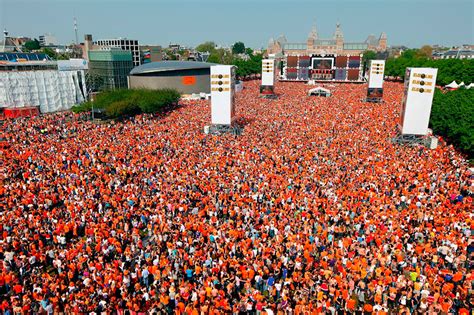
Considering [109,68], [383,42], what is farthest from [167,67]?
[383,42]

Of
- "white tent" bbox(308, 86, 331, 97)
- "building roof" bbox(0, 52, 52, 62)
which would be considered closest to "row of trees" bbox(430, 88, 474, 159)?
"white tent" bbox(308, 86, 331, 97)

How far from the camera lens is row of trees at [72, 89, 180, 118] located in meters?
A: 38.1

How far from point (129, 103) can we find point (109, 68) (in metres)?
27.7

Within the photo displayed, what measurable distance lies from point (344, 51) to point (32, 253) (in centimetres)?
11382

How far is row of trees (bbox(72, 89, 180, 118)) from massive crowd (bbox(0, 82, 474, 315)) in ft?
40.8

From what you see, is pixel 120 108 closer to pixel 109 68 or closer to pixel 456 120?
pixel 109 68

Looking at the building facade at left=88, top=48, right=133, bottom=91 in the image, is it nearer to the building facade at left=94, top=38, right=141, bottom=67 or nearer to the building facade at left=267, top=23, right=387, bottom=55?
the building facade at left=94, top=38, right=141, bottom=67

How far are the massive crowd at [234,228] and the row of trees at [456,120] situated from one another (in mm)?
3767

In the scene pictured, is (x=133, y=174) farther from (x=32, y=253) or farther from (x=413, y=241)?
(x=413, y=241)

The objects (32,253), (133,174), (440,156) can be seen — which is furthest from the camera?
(440,156)

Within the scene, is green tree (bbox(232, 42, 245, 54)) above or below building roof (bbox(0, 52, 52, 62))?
above

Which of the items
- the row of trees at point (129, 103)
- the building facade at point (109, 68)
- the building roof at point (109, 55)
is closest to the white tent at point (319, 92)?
the row of trees at point (129, 103)

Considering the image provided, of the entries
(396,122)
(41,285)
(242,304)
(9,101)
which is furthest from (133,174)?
(9,101)

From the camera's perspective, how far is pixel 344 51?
111 metres
